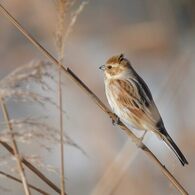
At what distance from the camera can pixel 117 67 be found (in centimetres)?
444

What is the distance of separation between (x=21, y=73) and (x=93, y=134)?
2.44 m

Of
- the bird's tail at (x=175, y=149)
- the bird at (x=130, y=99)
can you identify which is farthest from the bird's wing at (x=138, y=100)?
the bird's tail at (x=175, y=149)

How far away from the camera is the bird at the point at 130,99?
13.4 ft

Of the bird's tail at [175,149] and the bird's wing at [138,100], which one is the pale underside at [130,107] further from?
the bird's tail at [175,149]

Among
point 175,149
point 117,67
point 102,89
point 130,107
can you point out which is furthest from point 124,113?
point 102,89

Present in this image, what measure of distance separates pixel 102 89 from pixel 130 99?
1.55 metres

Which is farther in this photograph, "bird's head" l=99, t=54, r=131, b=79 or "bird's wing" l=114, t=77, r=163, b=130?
"bird's head" l=99, t=54, r=131, b=79

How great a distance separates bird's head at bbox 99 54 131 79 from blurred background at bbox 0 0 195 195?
0.32 metres

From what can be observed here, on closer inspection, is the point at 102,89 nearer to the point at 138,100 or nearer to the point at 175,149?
the point at 138,100

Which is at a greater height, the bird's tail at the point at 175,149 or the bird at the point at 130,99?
the bird at the point at 130,99

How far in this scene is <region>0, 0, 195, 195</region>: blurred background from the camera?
4629 millimetres

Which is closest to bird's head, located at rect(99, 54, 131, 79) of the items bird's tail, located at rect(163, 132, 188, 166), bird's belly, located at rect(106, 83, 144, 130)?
bird's belly, located at rect(106, 83, 144, 130)

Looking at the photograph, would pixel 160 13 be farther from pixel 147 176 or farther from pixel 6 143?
pixel 6 143

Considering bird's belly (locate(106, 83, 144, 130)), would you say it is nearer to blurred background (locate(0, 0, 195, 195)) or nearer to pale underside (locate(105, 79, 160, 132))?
pale underside (locate(105, 79, 160, 132))
